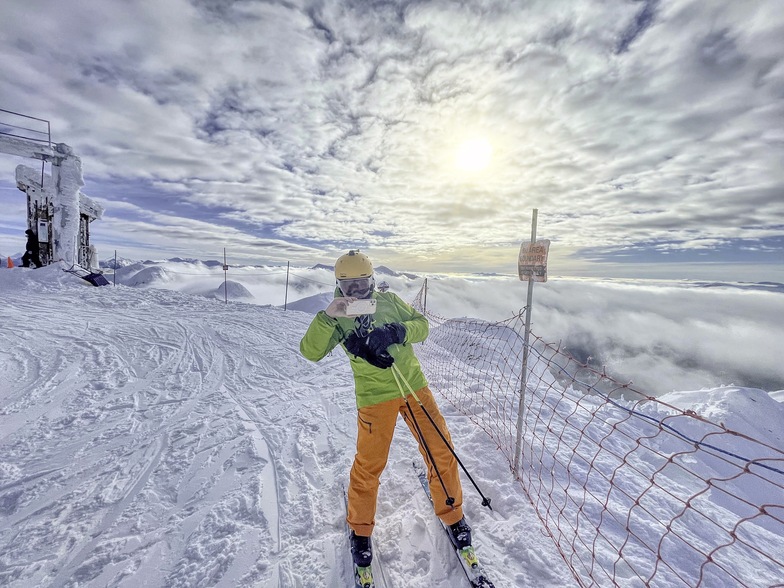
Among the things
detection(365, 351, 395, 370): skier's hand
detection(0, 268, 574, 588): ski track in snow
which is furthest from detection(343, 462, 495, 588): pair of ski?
detection(365, 351, 395, 370): skier's hand

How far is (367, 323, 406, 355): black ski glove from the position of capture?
304cm

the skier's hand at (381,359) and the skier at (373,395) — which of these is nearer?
the skier at (373,395)

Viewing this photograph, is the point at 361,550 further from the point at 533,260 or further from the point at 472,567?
the point at 533,260

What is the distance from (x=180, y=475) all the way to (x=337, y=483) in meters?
1.75

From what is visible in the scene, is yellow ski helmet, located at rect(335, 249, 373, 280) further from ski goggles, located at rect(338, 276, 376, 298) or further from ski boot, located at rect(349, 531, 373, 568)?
ski boot, located at rect(349, 531, 373, 568)

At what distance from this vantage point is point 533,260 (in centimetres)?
388

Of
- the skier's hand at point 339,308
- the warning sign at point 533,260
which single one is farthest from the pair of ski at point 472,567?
the warning sign at point 533,260

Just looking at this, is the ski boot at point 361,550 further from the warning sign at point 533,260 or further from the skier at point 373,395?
the warning sign at point 533,260

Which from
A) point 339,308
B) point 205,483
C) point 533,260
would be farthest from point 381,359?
point 205,483

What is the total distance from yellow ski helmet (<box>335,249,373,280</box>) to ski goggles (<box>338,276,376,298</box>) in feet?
0.12

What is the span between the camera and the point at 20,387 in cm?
591

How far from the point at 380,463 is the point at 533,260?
8.40 ft

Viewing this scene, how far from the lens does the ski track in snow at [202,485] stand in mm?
2834

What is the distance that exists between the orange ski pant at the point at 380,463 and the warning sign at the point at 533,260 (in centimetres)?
183
